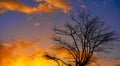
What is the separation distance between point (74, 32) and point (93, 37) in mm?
2666

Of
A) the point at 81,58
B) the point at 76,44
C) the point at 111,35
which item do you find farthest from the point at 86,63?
the point at 111,35

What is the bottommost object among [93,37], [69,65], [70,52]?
[69,65]

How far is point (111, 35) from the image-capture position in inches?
1113

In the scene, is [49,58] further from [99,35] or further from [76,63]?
[99,35]

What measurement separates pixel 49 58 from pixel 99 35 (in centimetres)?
755

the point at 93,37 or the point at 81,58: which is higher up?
the point at 93,37

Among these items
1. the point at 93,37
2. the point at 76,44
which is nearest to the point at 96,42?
the point at 93,37

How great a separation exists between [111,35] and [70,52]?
601 centimetres

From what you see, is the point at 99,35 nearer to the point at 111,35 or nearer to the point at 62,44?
the point at 111,35

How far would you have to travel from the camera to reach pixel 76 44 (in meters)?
27.9

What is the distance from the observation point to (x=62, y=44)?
29.3 metres

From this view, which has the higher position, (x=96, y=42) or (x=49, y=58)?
(x=96, y=42)

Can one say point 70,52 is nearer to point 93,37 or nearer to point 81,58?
point 81,58

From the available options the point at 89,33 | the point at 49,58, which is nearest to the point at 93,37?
the point at 89,33
